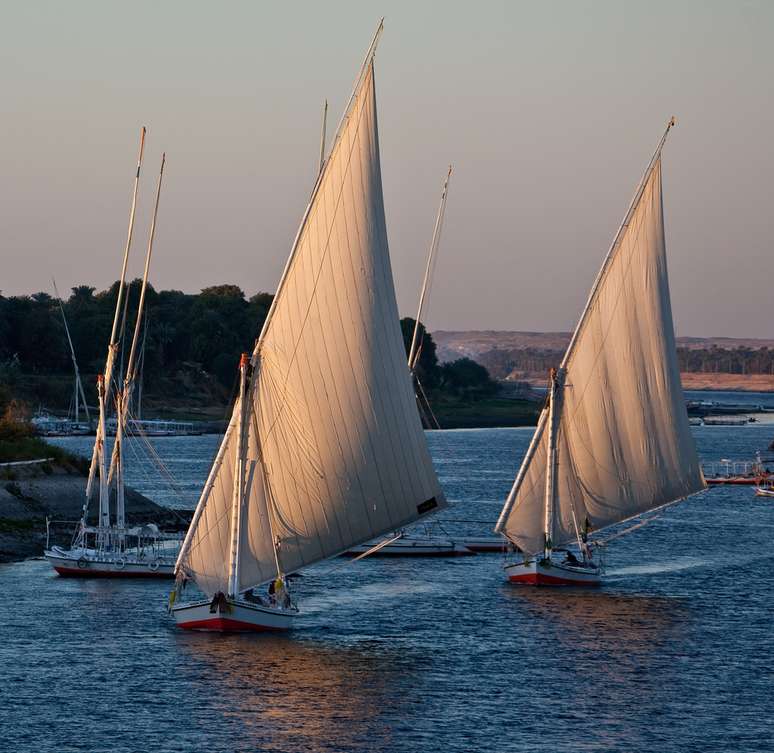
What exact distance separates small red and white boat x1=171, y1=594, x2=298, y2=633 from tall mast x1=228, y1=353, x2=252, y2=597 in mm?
638

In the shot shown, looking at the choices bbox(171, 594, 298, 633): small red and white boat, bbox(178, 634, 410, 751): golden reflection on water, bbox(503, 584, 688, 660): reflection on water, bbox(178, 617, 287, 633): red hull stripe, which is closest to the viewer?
bbox(178, 634, 410, 751): golden reflection on water

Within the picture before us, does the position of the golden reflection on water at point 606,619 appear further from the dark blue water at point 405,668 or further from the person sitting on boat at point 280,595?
the person sitting on boat at point 280,595

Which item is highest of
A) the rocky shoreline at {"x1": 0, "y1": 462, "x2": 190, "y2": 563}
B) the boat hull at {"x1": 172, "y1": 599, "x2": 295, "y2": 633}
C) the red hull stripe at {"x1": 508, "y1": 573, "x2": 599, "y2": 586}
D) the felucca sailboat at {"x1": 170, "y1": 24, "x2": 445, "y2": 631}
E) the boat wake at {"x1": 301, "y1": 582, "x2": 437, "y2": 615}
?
the felucca sailboat at {"x1": 170, "y1": 24, "x2": 445, "y2": 631}

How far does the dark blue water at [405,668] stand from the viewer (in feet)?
170

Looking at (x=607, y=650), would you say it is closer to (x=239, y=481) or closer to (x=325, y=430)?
(x=325, y=430)

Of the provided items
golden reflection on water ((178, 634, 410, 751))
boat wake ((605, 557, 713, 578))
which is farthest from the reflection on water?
golden reflection on water ((178, 634, 410, 751))

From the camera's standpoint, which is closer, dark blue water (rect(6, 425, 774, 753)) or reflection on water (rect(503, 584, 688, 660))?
dark blue water (rect(6, 425, 774, 753))

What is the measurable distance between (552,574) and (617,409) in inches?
358

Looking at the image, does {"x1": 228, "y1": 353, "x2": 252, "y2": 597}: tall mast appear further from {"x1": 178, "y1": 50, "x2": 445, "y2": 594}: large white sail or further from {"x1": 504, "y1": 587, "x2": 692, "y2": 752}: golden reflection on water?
{"x1": 504, "y1": 587, "x2": 692, "y2": 752}: golden reflection on water

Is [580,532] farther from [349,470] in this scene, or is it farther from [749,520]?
[749,520]

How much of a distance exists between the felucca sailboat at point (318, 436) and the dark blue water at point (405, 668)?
3.82 m

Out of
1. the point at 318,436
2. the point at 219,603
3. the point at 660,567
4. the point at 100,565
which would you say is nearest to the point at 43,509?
the point at 100,565

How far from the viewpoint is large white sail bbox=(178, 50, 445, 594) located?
6325 centimetres

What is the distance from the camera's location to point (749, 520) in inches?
4993
